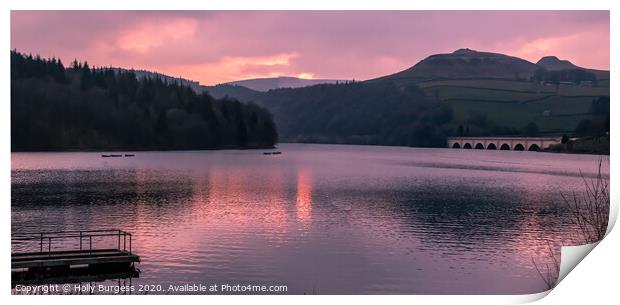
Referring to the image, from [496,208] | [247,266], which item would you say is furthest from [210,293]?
[496,208]

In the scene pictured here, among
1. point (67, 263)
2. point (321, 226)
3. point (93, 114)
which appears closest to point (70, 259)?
point (67, 263)

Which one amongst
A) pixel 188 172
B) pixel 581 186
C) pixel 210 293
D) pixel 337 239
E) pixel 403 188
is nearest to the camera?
pixel 210 293

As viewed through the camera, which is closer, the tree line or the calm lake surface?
the calm lake surface

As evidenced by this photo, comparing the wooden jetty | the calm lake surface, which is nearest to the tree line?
the calm lake surface

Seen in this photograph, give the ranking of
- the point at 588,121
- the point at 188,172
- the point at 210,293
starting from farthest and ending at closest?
the point at 588,121 → the point at 188,172 → the point at 210,293

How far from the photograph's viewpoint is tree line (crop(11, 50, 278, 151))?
519ft

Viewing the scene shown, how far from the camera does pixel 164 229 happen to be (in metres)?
44.0

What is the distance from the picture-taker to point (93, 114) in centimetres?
17350

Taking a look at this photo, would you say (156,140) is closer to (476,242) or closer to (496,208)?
(496,208)

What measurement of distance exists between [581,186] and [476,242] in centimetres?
4936

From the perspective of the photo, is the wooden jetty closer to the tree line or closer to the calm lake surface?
the calm lake surface

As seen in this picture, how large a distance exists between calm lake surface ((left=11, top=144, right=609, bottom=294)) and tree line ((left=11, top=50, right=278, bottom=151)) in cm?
7542

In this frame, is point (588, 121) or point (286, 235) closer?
point (286, 235)

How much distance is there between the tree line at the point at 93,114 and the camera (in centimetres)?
15825
